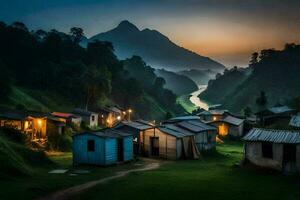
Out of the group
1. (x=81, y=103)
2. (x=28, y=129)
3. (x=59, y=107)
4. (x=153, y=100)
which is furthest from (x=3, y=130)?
(x=153, y=100)

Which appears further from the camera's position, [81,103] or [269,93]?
[269,93]

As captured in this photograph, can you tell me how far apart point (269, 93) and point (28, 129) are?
13427 cm

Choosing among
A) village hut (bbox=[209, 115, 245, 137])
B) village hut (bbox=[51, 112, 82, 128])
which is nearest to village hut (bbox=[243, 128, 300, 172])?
village hut (bbox=[51, 112, 82, 128])

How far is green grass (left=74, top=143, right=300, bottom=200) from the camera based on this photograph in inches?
1033

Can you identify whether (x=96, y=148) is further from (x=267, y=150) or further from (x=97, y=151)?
(x=267, y=150)

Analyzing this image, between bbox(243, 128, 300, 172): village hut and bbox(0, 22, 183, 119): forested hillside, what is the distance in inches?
2328

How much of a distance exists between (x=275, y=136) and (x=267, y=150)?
1637 millimetres

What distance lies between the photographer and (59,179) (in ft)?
101

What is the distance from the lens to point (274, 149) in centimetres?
3616

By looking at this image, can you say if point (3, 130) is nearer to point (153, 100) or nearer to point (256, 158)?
point (256, 158)

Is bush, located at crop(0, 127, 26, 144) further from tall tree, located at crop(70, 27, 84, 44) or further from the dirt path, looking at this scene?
tall tree, located at crop(70, 27, 84, 44)

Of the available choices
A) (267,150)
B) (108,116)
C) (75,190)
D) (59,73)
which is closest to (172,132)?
(267,150)

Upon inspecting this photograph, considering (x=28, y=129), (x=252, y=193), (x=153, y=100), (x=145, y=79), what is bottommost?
(x=252, y=193)

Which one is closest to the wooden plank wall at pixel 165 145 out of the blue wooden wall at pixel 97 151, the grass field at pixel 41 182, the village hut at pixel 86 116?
the blue wooden wall at pixel 97 151
